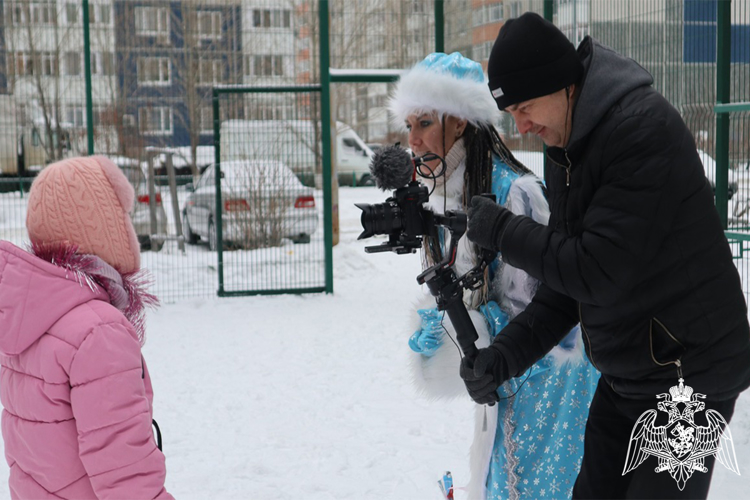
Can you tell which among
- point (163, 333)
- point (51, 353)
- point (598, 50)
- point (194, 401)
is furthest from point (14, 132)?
point (598, 50)

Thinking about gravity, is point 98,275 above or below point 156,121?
below

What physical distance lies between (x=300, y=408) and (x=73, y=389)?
10.7 ft

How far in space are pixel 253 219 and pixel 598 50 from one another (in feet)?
22.6

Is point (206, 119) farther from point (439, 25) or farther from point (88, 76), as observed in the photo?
point (439, 25)

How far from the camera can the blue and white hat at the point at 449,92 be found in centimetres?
267

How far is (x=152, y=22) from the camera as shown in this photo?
8641 mm

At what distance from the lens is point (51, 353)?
1927 millimetres

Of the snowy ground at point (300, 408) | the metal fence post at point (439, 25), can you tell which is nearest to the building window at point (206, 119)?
the snowy ground at point (300, 408)

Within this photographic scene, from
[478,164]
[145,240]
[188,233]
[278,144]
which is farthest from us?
[145,240]

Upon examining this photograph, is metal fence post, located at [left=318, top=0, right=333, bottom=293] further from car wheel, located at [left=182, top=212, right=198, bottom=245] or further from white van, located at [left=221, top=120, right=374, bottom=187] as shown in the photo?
car wheel, located at [left=182, top=212, right=198, bottom=245]

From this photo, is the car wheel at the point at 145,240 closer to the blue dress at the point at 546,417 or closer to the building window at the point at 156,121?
the building window at the point at 156,121

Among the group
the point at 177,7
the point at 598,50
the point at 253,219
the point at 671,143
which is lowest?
the point at 253,219

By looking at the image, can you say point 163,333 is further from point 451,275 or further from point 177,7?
point 451,275

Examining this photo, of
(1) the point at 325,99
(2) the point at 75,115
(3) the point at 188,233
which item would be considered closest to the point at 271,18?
(1) the point at 325,99
